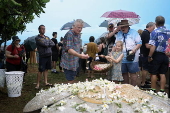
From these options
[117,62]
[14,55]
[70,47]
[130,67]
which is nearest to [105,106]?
[70,47]

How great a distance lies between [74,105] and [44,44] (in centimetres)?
388

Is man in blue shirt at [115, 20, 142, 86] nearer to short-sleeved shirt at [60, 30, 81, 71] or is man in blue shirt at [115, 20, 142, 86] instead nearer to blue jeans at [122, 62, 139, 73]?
blue jeans at [122, 62, 139, 73]

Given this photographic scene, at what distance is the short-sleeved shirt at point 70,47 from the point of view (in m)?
3.84

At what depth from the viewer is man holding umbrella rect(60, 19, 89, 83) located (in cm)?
381

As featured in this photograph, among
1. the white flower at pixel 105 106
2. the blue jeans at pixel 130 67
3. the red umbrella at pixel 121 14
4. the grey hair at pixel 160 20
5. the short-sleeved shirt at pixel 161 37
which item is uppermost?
the red umbrella at pixel 121 14

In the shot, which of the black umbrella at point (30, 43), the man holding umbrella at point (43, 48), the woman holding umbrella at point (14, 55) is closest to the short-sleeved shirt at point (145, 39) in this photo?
the man holding umbrella at point (43, 48)

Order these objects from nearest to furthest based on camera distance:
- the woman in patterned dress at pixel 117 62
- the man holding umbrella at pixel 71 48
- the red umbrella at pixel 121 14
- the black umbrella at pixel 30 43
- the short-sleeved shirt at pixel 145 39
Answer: the man holding umbrella at pixel 71 48, the woman in patterned dress at pixel 117 62, the red umbrella at pixel 121 14, the short-sleeved shirt at pixel 145 39, the black umbrella at pixel 30 43

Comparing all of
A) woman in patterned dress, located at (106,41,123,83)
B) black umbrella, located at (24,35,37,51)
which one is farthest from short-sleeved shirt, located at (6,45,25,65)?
black umbrella, located at (24,35,37,51)

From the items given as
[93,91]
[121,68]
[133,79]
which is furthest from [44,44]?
[93,91]

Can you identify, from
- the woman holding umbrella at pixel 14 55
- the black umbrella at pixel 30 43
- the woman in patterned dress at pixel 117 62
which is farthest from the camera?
the black umbrella at pixel 30 43

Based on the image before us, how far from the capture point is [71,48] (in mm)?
3834

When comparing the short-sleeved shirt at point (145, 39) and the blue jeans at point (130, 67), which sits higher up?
the short-sleeved shirt at point (145, 39)

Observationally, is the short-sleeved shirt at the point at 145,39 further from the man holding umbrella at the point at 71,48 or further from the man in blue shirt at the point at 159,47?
the man holding umbrella at the point at 71,48

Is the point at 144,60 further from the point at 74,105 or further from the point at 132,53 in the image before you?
the point at 74,105
